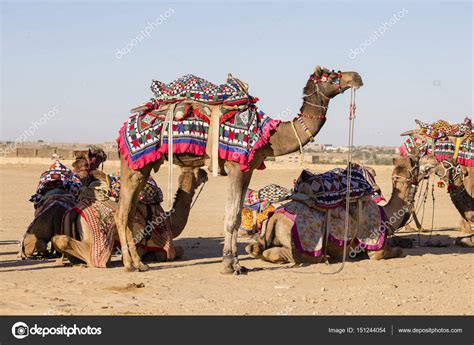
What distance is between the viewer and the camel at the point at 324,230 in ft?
37.4

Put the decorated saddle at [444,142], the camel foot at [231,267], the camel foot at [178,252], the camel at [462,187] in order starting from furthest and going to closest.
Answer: the decorated saddle at [444,142] → the camel at [462,187] → the camel foot at [178,252] → the camel foot at [231,267]

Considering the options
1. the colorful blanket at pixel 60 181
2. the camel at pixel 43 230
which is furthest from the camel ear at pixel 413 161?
the camel at pixel 43 230

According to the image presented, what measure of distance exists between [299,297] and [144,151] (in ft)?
10.6

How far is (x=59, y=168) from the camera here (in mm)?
12625

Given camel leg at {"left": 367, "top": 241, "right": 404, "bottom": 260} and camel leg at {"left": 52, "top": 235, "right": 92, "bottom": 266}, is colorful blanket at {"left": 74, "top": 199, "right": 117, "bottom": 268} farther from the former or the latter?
camel leg at {"left": 367, "top": 241, "right": 404, "bottom": 260}

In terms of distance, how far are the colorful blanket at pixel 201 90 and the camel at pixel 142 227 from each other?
4.29ft

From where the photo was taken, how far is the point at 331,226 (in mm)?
11602

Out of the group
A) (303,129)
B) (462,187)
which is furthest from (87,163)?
(462,187)

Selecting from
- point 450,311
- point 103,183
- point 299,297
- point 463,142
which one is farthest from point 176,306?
point 463,142

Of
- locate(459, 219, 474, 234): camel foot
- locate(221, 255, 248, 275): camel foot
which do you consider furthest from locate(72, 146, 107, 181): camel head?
locate(459, 219, 474, 234): camel foot

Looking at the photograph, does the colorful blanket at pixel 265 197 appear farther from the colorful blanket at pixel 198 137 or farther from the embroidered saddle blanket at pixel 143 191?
the colorful blanket at pixel 198 137

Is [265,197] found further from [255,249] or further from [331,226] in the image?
[331,226]

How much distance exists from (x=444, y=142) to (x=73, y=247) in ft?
27.2

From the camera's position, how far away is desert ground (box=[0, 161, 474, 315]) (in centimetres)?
846
